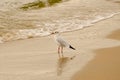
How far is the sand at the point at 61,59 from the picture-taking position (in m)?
7.88

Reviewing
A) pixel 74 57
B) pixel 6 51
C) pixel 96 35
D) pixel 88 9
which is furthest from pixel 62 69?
pixel 88 9

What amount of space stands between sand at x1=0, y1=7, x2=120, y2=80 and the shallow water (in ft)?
3.80

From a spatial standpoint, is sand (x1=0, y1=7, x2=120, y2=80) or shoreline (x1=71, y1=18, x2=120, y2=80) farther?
sand (x1=0, y1=7, x2=120, y2=80)

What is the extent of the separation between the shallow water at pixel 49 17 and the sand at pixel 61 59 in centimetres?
116

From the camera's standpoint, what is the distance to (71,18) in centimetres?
1548

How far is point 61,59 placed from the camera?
9.23 meters

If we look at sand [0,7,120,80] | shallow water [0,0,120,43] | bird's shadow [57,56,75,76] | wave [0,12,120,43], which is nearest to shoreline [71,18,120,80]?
sand [0,7,120,80]

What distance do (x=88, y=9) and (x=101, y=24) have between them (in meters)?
3.66

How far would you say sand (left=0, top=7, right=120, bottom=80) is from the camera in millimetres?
7881

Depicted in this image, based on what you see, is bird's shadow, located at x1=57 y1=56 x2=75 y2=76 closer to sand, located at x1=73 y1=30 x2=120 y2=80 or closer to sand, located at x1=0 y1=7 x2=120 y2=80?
sand, located at x1=0 y1=7 x2=120 y2=80

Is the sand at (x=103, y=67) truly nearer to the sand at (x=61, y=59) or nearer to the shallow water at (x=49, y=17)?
the sand at (x=61, y=59)

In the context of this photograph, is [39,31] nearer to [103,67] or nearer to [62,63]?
[62,63]

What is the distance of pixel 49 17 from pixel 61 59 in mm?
6523

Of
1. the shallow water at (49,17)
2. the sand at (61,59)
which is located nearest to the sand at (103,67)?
the sand at (61,59)
